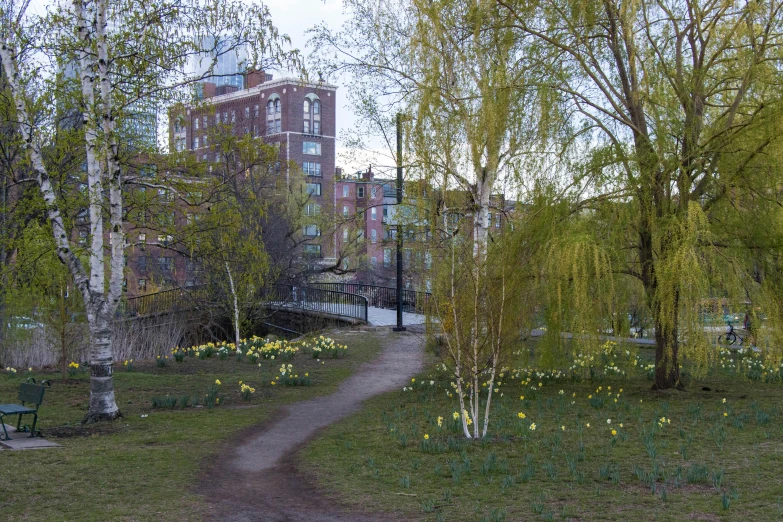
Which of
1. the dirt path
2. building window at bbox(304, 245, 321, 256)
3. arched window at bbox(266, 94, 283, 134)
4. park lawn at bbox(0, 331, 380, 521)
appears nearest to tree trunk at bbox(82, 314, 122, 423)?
park lawn at bbox(0, 331, 380, 521)

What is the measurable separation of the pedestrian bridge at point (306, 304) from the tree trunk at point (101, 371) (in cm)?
1286

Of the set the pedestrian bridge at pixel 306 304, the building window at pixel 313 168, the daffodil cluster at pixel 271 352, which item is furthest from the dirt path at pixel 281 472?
the building window at pixel 313 168

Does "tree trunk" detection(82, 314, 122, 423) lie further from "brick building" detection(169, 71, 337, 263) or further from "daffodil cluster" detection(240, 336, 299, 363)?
"brick building" detection(169, 71, 337, 263)

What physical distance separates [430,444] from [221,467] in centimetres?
241

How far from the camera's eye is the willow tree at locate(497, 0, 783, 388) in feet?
34.9

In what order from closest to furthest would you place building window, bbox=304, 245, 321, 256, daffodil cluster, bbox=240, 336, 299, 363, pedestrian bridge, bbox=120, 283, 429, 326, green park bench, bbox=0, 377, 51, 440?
green park bench, bbox=0, 377, 51, 440
daffodil cluster, bbox=240, 336, 299, 363
pedestrian bridge, bbox=120, 283, 429, 326
building window, bbox=304, 245, 321, 256

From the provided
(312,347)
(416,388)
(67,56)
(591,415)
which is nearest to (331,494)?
(591,415)

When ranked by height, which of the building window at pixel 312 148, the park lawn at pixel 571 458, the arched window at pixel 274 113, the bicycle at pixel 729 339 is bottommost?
the park lawn at pixel 571 458

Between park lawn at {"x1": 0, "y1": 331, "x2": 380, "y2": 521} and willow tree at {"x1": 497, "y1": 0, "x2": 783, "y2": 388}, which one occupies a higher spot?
willow tree at {"x1": 497, "y1": 0, "x2": 783, "y2": 388}

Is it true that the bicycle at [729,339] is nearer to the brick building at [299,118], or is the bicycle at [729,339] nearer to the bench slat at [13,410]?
the bench slat at [13,410]

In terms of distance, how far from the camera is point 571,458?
796 cm

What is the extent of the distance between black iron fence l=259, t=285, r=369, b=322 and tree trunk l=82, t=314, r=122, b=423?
14382 millimetres

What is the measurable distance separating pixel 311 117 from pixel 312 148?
11.1ft

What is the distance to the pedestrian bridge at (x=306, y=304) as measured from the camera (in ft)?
86.4
